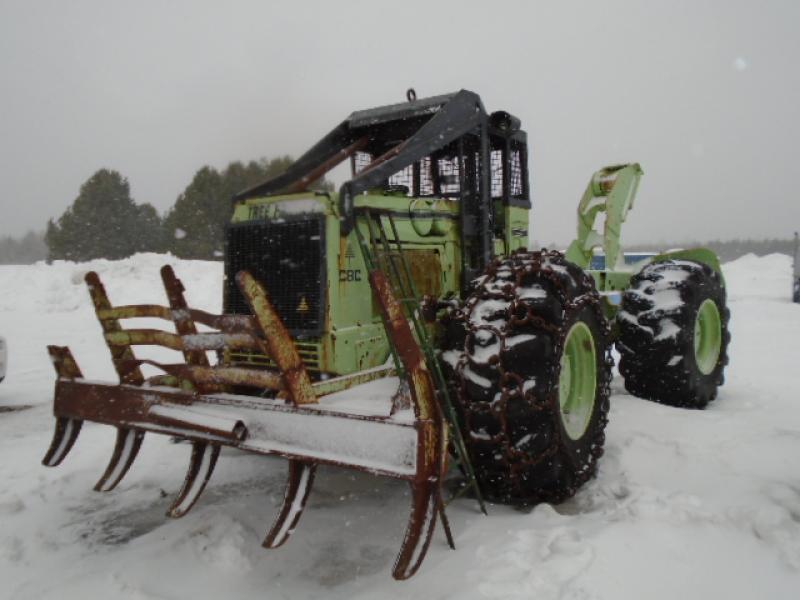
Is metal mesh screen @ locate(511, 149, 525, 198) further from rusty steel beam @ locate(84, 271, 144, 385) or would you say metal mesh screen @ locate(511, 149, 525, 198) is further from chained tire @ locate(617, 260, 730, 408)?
rusty steel beam @ locate(84, 271, 144, 385)

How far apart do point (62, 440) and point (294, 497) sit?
1916 millimetres

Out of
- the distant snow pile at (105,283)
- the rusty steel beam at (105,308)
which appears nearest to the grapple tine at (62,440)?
the rusty steel beam at (105,308)

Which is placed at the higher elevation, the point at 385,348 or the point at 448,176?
the point at 448,176

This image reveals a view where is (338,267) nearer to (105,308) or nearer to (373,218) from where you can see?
(373,218)

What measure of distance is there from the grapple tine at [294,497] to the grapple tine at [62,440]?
1.76 meters

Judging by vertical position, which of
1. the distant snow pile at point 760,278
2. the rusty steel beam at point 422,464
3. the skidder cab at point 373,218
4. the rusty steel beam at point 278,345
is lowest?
the distant snow pile at point 760,278

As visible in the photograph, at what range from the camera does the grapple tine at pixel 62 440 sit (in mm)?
3920

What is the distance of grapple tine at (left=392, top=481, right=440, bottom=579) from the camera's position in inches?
102

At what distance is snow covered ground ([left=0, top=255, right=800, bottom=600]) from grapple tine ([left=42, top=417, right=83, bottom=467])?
323 mm

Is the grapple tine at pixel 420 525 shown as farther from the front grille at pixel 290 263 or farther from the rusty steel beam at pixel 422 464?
the front grille at pixel 290 263

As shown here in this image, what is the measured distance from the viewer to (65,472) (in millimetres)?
4520

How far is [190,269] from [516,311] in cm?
1853

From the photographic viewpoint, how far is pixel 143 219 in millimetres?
47281

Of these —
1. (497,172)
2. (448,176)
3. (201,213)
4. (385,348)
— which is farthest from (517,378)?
(201,213)
